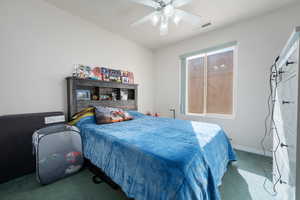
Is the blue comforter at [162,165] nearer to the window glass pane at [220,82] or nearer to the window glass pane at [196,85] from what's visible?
the window glass pane at [220,82]

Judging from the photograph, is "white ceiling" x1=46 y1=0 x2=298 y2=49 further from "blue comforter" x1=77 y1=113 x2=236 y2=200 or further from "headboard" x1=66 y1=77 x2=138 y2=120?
"blue comforter" x1=77 y1=113 x2=236 y2=200

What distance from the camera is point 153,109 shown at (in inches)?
157

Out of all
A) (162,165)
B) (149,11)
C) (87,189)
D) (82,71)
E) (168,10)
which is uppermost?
(149,11)

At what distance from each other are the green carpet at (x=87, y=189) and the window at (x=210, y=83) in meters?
1.44

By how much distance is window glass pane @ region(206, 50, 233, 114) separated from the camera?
269 cm

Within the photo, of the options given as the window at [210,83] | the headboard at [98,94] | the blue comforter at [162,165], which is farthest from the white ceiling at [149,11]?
the blue comforter at [162,165]

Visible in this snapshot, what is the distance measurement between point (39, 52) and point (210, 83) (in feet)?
11.4

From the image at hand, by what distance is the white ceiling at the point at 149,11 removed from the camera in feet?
6.35

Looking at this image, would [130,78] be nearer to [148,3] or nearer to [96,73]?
[96,73]

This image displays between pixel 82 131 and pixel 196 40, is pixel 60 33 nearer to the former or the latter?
pixel 82 131

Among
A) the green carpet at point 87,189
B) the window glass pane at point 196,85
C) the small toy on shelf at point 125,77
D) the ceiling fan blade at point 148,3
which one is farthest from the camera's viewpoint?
the window glass pane at point 196,85

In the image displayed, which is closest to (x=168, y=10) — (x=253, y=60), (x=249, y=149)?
(x=253, y=60)

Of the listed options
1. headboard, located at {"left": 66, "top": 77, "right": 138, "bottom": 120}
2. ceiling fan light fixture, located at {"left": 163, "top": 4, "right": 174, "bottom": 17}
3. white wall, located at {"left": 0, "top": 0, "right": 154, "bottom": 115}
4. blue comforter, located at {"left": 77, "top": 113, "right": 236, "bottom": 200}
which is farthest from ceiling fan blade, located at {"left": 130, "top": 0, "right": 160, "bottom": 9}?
blue comforter, located at {"left": 77, "top": 113, "right": 236, "bottom": 200}

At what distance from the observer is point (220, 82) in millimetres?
2820
